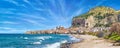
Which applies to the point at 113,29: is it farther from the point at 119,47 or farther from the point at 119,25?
the point at 119,47

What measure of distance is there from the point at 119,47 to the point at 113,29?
3760cm

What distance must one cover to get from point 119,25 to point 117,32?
212 cm

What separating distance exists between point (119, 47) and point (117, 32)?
32.7m

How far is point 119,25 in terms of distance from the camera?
7675 centimetres

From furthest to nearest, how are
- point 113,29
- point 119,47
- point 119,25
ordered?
1. point 113,29
2. point 119,25
3. point 119,47

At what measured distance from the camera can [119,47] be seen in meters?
45.0

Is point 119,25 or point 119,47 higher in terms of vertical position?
point 119,25

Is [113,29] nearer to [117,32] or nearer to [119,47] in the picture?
[117,32]

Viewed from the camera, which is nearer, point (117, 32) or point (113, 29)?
point (117, 32)

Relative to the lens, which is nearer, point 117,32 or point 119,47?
point 119,47

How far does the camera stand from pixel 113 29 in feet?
269

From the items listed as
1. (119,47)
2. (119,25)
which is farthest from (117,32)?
(119,47)

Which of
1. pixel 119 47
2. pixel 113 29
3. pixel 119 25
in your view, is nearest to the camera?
pixel 119 47
